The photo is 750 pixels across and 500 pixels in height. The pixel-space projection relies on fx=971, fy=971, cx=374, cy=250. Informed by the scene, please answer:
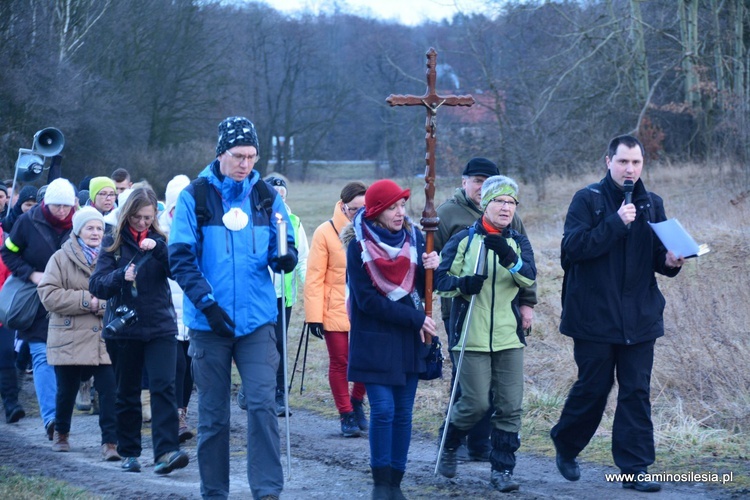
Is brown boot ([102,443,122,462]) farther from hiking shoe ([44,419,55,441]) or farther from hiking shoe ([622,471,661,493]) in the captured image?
hiking shoe ([622,471,661,493])

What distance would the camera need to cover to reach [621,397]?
5945 millimetres

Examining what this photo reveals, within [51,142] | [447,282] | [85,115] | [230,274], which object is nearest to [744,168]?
[51,142]

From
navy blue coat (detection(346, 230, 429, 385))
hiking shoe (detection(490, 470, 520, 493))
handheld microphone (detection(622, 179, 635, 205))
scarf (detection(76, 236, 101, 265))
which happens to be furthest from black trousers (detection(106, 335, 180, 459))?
handheld microphone (detection(622, 179, 635, 205))

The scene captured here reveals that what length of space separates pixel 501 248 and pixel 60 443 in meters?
4.08

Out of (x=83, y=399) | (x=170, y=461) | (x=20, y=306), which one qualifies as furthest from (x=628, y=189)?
(x=83, y=399)

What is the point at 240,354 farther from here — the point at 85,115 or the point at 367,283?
the point at 85,115

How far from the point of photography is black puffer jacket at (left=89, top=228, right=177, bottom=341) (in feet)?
21.6

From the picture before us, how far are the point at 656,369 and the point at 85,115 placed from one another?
24.1 meters

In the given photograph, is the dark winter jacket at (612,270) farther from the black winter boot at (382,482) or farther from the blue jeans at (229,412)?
the blue jeans at (229,412)

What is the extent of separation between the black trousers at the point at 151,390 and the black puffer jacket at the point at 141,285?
0.36ft

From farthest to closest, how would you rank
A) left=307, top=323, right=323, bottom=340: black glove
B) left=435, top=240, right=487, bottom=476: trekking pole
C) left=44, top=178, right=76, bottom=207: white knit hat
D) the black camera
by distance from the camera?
left=44, top=178, right=76, bottom=207: white knit hat → left=307, top=323, right=323, bottom=340: black glove → the black camera → left=435, top=240, right=487, bottom=476: trekking pole

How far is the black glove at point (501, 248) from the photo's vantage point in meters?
5.87

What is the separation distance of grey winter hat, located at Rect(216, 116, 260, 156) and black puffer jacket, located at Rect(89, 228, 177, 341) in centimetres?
135

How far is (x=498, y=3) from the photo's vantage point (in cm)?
2358
